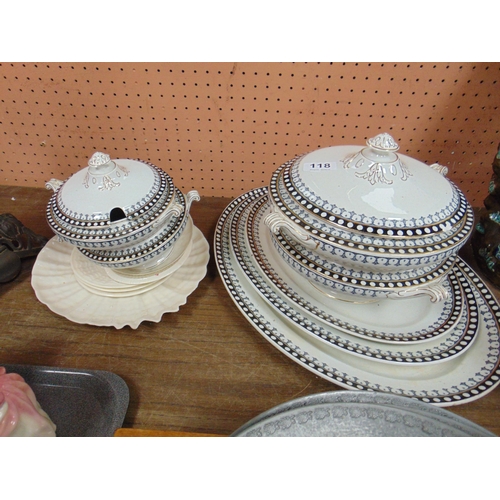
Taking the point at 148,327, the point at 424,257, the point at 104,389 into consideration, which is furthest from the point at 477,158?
the point at 104,389

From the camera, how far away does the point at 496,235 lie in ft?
2.54

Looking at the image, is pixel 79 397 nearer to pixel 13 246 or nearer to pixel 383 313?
pixel 13 246

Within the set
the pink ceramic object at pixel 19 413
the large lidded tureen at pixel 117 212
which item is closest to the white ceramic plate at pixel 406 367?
the large lidded tureen at pixel 117 212

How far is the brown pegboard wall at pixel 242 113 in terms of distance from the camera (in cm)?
86

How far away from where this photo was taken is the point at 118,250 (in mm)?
707

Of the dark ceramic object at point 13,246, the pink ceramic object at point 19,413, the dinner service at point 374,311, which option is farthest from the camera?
the dark ceramic object at point 13,246

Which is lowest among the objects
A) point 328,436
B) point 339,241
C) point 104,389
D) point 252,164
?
point 104,389

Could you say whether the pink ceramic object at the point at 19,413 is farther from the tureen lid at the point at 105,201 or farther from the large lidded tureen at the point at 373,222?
the large lidded tureen at the point at 373,222

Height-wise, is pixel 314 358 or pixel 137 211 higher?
pixel 137 211

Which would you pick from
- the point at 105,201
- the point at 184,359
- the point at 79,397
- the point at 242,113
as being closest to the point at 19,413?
the point at 79,397

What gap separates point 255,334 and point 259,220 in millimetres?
311

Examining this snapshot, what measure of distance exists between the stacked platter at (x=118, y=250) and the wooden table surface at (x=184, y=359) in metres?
0.04

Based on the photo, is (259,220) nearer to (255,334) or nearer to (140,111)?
(255,334)

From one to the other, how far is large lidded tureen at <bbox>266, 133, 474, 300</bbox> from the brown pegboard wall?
13.1 inches
